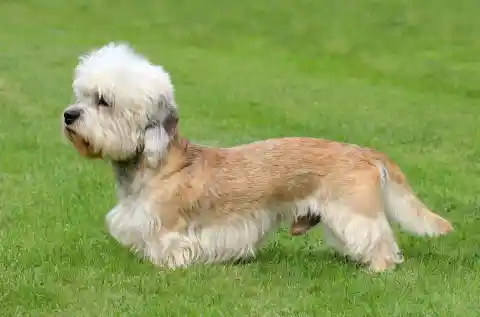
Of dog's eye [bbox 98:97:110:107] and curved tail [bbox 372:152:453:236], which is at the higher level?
dog's eye [bbox 98:97:110:107]

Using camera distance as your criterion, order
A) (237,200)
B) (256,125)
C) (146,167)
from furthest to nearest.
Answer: (256,125) < (237,200) < (146,167)

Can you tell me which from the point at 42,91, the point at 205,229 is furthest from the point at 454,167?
the point at 42,91

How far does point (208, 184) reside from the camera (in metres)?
5.85

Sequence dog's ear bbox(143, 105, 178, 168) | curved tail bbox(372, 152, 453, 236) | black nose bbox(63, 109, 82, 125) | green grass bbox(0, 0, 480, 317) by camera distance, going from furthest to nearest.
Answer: curved tail bbox(372, 152, 453, 236)
dog's ear bbox(143, 105, 178, 168)
black nose bbox(63, 109, 82, 125)
green grass bbox(0, 0, 480, 317)

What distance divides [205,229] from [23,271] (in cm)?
120

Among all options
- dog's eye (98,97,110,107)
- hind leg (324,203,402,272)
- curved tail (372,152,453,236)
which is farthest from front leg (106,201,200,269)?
curved tail (372,152,453,236)

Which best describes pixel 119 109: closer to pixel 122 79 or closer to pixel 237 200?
pixel 122 79

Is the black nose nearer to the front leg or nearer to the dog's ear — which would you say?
the dog's ear

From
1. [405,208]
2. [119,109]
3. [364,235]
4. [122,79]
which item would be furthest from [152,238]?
[405,208]

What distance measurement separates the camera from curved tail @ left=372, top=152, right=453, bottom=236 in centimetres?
608

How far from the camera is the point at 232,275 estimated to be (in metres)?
5.70

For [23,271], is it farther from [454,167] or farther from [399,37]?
[399,37]

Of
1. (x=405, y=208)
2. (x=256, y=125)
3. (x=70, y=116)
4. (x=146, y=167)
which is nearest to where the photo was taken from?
(x=70, y=116)

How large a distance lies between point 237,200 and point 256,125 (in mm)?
6434
